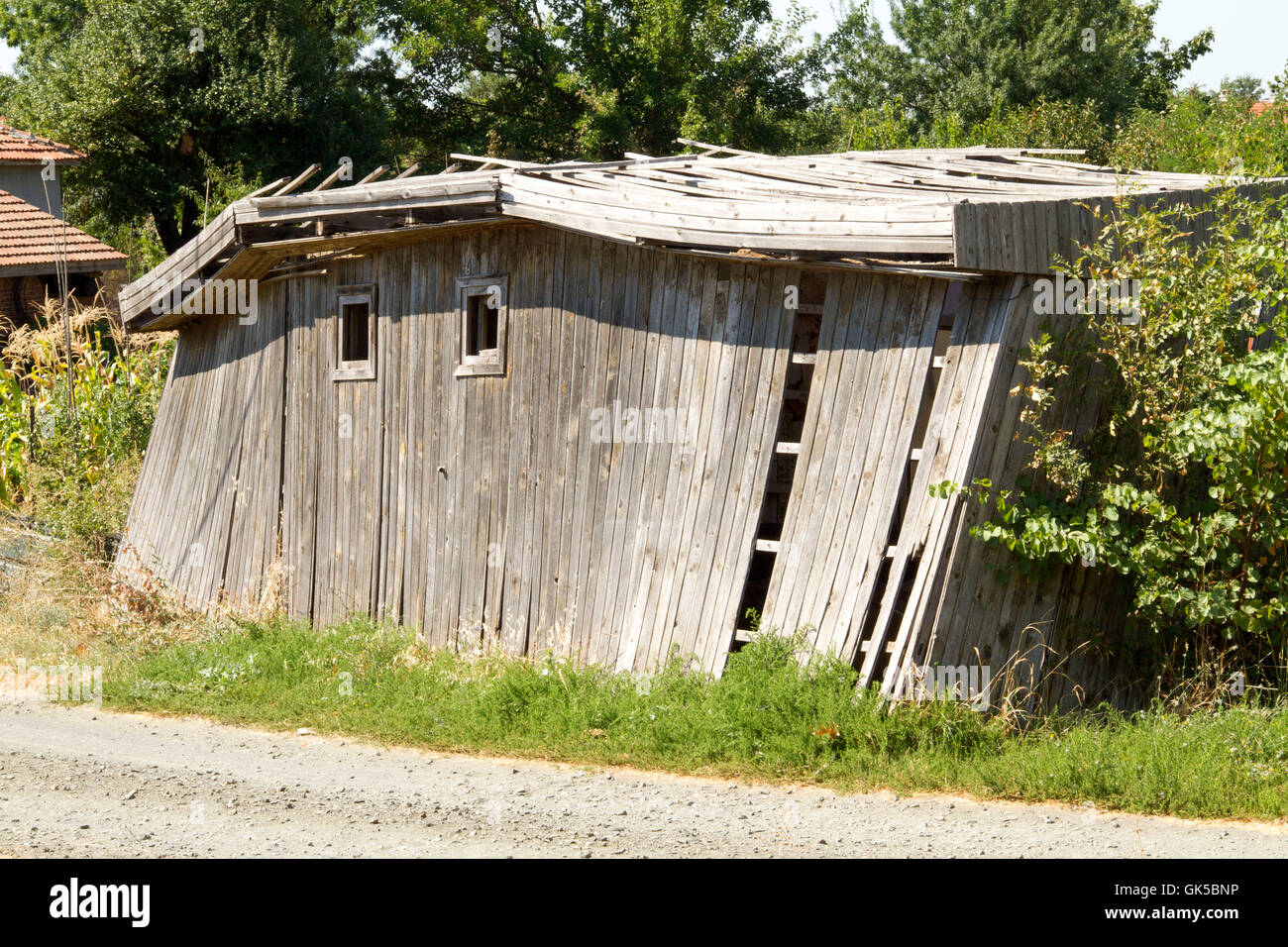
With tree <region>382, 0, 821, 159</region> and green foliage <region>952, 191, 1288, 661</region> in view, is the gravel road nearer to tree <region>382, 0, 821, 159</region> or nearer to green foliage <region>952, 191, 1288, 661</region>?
green foliage <region>952, 191, 1288, 661</region>

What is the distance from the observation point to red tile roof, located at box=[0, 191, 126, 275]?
2025 cm

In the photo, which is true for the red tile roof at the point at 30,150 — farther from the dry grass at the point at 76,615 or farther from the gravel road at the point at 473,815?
the gravel road at the point at 473,815

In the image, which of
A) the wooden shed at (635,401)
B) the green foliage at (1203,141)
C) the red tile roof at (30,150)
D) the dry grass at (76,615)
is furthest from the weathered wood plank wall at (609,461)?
the red tile roof at (30,150)

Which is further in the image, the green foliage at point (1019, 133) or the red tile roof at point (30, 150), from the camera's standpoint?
the red tile roof at point (30, 150)

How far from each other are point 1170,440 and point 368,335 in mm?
6538

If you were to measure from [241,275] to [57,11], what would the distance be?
26493 millimetres

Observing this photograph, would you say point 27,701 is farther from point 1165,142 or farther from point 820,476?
point 1165,142

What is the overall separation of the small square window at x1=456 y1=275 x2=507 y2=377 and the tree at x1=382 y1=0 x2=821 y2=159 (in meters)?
18.1

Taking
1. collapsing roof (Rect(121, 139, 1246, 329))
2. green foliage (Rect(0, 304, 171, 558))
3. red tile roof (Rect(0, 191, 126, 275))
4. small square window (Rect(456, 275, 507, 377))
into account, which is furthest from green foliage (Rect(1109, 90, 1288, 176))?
red tile roof (Rect(0, 191, 126, 275))

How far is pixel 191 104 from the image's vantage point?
25281 mm

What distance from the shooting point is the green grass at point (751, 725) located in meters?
6.34

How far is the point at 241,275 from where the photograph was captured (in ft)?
37.7

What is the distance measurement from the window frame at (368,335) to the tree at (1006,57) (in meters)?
21.9
